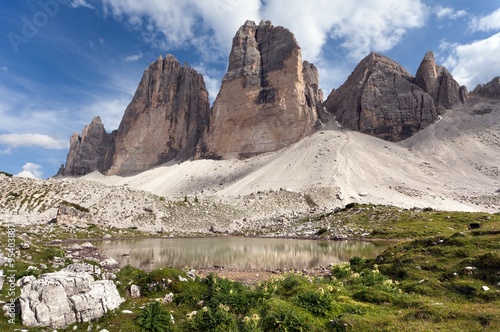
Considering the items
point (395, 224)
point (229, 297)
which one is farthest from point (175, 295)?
point (395, 224)

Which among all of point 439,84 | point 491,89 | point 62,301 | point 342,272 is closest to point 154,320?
point 62,301

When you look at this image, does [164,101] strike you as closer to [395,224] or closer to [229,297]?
[395,224]

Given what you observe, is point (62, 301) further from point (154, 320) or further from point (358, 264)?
point (358, 264)

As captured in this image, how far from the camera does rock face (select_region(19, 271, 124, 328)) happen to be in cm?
894

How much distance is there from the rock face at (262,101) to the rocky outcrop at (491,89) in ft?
246

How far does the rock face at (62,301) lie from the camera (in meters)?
8.94

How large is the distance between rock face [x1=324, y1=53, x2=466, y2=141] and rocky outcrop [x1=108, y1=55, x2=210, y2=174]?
78566 mm

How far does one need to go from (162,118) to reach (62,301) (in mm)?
174268

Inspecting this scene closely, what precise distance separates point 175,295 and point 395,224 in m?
43.7

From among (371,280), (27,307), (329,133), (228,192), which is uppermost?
(329,133)

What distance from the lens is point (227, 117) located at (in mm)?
146375

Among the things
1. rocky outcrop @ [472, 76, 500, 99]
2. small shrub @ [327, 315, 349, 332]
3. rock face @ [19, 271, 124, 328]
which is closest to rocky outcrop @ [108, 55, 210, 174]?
rocky outcrop @ [472, 76, 500, 99]

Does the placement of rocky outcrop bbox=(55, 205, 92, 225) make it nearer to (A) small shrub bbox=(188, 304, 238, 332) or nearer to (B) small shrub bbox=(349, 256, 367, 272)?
(B) small shrub bbox=(349, 256, 367, 272)

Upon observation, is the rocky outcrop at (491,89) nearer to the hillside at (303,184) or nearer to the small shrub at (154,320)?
the hillside at (303,184)
